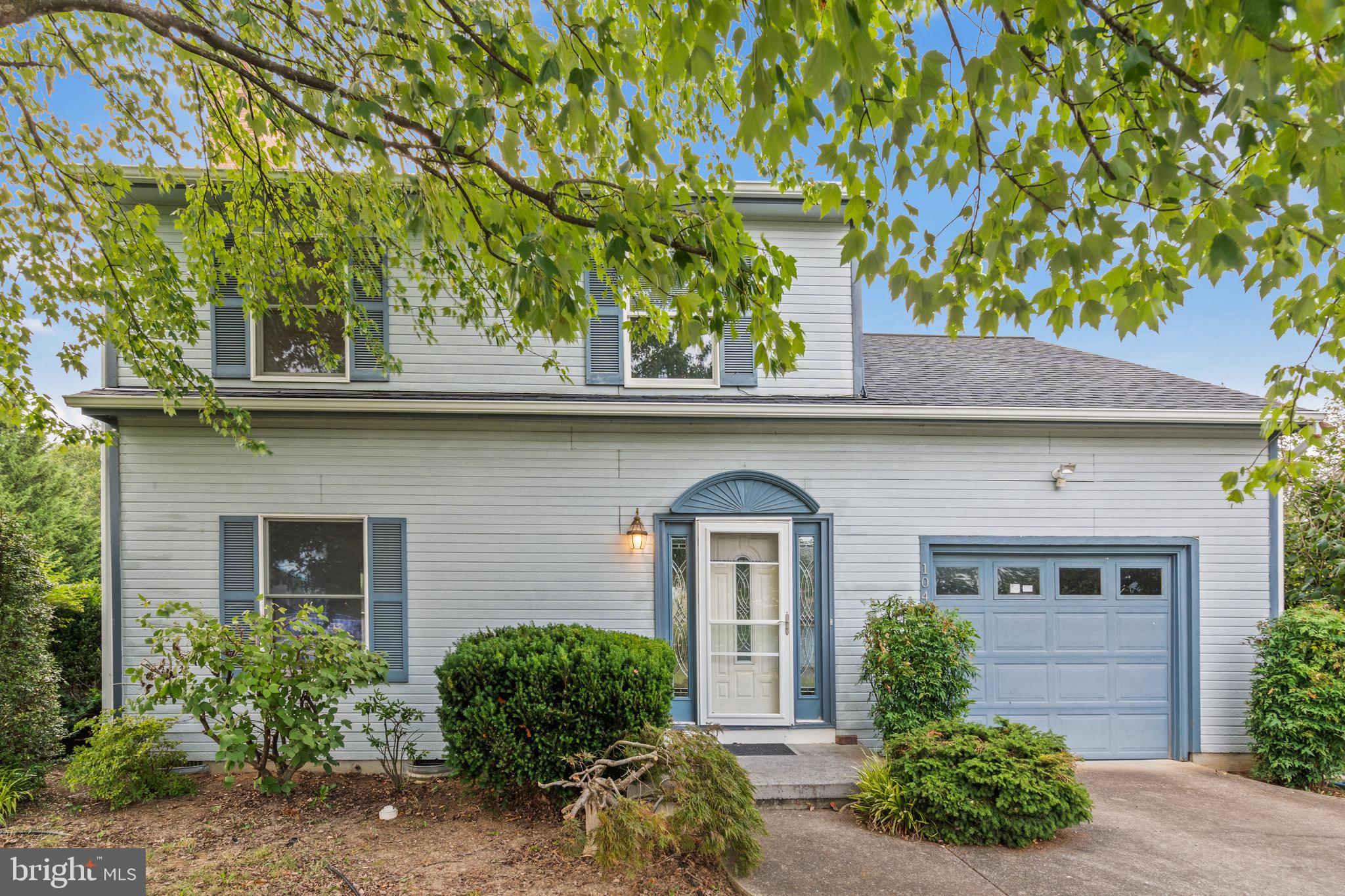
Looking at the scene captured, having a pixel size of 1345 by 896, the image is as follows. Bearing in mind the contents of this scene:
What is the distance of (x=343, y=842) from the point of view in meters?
4.25

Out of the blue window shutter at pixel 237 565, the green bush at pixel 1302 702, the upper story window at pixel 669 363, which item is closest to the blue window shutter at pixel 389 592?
the blue window shutter at pixel 237 565

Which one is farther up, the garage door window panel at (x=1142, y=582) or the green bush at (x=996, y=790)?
the garage door window panel at (x=1142, y=582)

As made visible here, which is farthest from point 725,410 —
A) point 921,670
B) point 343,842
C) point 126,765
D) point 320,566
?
point 126,765

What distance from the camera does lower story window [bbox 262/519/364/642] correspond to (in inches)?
241

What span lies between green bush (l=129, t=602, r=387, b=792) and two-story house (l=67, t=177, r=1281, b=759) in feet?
3.43

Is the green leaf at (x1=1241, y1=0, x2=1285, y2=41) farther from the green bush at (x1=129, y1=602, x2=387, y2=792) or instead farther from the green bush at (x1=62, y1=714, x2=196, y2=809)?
the green bush at (x1=62, y1=714, x2=196, y2=809)

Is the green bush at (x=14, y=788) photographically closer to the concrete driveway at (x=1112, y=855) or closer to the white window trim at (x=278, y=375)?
the white window trim at (x=278, y=375)

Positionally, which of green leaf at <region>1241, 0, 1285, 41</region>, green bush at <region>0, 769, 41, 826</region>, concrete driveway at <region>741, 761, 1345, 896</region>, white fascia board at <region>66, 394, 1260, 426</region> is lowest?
concrete driveway at <region>741, 761, 1345, 896</region>

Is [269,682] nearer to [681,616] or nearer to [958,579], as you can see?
[681,616]

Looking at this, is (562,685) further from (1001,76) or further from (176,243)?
(176,243)

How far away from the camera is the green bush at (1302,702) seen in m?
5.57

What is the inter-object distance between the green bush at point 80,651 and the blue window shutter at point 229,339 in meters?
2.80

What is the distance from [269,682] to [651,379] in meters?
4.06

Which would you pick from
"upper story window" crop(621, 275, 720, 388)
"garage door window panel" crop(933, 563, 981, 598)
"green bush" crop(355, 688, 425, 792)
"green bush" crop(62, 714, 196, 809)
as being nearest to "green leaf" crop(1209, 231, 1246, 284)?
"upper story window" crop(621, 275, 720, 388)
